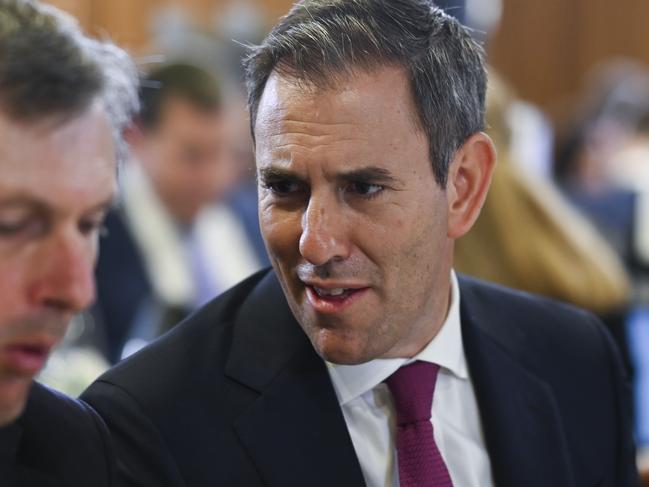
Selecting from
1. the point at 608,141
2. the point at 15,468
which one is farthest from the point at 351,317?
the point at 608,141

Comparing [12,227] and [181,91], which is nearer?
[12,227]

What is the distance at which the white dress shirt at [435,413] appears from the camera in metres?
1.75

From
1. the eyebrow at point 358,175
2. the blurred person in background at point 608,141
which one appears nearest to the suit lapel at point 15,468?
the eyebrow at point 358,175

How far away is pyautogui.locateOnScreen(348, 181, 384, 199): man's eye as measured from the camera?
62.2 inches

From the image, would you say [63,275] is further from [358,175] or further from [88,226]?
[358,175]

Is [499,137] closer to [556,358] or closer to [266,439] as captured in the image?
[556,358]

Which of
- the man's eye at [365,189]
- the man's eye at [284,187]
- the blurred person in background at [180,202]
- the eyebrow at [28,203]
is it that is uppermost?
the eyebrow at [28,203]

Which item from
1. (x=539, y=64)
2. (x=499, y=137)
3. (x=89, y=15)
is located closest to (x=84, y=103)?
(x=499, y=137)

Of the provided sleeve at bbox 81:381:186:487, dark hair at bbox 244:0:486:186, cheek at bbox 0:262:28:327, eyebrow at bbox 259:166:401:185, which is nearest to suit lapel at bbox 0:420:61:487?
sleeve at bbox 81:381:186:487

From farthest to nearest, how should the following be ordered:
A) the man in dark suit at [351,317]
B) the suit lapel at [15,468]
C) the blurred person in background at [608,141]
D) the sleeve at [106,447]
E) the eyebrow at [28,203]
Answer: the blurred person in background at [608,141] → the man in dark suit at [351,317] → the sleeve at [106,447] → the suit lapel at [15,468] → the eyebrow at [28,203]

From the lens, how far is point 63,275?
1.18m

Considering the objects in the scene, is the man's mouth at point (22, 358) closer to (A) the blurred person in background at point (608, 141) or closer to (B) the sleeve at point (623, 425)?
(B) the sleeve at point (623, 425)

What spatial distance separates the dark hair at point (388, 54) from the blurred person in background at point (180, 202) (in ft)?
7.21

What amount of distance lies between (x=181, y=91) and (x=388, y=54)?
8.83ft
